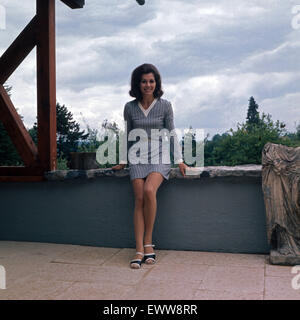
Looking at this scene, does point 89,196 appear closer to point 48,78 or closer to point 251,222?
point 48,78

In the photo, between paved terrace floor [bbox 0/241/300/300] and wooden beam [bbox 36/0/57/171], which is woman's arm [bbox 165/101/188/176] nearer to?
paved terrace floor [bbox 0/241/300/300]

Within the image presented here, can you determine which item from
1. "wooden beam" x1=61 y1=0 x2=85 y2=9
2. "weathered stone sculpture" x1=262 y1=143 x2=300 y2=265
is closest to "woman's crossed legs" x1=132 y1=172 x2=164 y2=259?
"weathered stone sculpture" x1=262 y1=143 x2=300 y2=265

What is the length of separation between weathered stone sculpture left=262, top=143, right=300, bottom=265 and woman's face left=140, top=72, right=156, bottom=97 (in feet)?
3.22

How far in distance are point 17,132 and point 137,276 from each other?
1782 mm

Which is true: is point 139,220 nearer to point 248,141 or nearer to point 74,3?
point 74,3

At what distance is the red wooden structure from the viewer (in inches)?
136

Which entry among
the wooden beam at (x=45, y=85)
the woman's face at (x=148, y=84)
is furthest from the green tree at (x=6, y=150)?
the woman's face at (x=148, y=84)

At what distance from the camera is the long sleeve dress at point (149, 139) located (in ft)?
9.82

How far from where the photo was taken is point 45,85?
3.45 metres

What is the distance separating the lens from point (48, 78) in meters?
3.45

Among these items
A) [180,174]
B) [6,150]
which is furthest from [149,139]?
[6,150]
